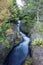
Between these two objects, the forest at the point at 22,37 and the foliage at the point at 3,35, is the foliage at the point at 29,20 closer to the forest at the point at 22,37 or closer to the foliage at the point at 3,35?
the forest at the point at 22,37

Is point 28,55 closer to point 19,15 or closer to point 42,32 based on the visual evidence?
point 42,32

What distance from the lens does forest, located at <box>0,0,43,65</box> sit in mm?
12810

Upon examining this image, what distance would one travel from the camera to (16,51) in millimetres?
16438

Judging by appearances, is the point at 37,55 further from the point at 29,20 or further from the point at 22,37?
the point at 29,20

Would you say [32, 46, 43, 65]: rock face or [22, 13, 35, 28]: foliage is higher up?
[22, 13, 35, 28]: foliage

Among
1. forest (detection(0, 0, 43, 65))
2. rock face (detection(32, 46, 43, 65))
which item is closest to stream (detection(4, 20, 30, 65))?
forest (detection(0, 0, 43, 65))

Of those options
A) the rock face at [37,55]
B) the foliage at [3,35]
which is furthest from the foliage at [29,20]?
the rock face at [37,55]

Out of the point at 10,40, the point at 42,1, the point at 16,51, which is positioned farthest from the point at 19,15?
the point at 42,1

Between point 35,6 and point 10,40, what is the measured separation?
Answer: 317cm

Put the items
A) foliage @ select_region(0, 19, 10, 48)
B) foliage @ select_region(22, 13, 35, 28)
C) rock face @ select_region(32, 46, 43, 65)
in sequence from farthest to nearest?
foliage @ select_region(22, 13, 35, 28), foliage @ select_region(0, 19, 10, 48), rock face @ select_region(32, 46, 43, 65)

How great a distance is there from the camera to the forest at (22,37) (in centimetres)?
1281

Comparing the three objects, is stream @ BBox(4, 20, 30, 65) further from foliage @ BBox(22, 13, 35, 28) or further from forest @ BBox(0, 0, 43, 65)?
foliage @ BBox(22, 13, 35, 28)

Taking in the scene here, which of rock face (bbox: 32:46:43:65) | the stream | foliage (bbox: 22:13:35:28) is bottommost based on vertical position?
the stream

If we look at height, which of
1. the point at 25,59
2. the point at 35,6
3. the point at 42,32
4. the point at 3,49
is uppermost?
the point at 35,6
